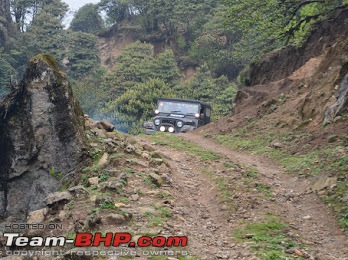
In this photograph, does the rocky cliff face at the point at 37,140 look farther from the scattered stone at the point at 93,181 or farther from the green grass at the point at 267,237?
the green grass at the point at 267,237

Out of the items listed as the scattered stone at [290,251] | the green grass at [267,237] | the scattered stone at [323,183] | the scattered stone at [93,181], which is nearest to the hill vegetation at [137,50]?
the scattered stone at [323,183]

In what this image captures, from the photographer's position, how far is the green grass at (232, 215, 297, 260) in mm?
6734

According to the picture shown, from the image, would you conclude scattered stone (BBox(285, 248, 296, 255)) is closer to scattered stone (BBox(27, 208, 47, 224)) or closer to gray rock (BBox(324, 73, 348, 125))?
scattered stone (BBox(27, 208, 47, 224))

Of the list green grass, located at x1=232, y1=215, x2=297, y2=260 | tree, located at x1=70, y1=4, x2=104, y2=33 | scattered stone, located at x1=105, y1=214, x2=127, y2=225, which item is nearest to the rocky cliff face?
scattered stone, located at x1=105, y1=214, x2=127, y2=225

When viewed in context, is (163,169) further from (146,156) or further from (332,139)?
(332,139)

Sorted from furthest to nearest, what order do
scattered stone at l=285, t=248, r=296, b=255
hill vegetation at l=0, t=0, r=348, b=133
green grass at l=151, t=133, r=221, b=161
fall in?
hill vegetation at l=0, t=0, r=348, b=133
green grass at l=151, t=133, r=221, b=161
scattered stone at l=285, t=248, r=296, b=255

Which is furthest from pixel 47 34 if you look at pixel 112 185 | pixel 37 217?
pixel 37 217

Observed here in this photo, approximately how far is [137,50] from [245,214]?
165 feet

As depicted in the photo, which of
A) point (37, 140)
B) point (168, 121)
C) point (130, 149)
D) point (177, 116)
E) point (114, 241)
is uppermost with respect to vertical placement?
point (37, 140)

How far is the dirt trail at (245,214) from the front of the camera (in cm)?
A: 711

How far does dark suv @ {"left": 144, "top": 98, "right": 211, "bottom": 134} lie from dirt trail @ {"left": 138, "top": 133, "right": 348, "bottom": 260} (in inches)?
397

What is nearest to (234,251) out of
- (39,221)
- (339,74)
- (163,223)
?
(163,223)

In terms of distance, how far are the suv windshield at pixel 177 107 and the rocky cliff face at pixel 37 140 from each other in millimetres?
11951

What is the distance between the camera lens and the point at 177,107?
23750 mm
